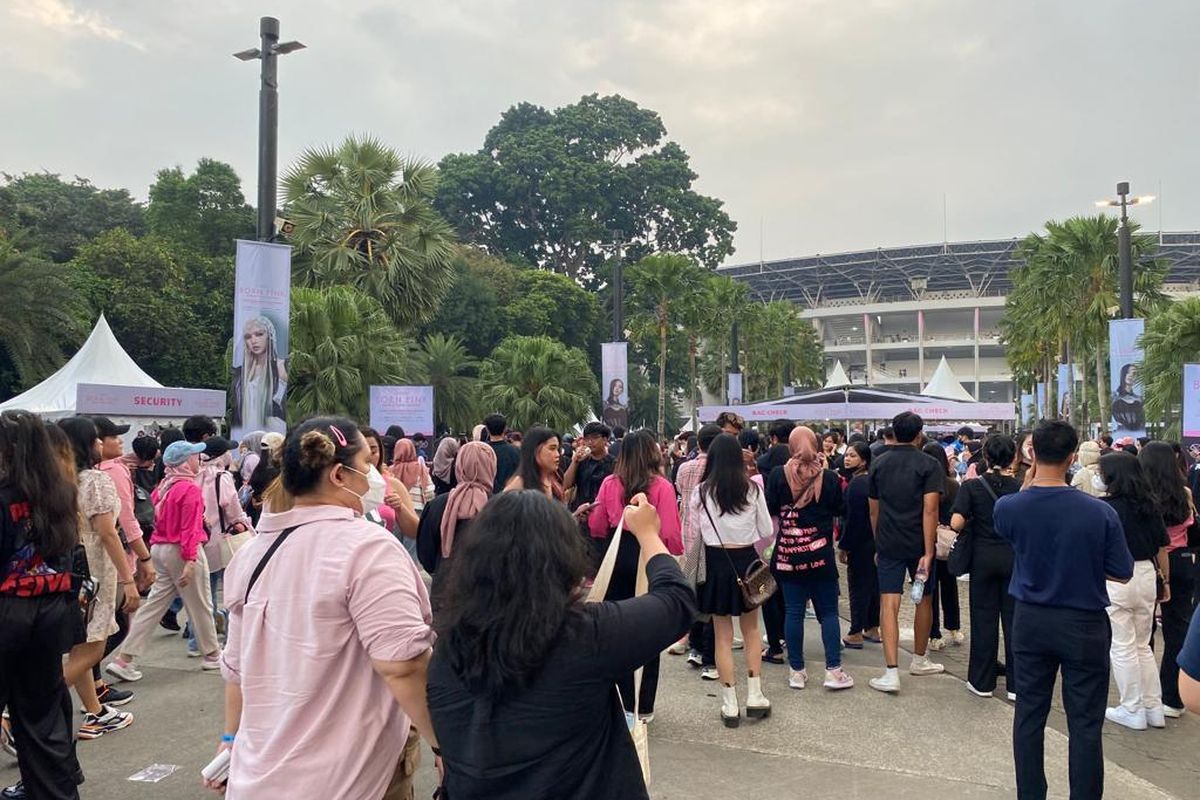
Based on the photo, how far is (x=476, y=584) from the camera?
1867 millimetres

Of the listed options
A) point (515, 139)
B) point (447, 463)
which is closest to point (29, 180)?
point (515, 139)

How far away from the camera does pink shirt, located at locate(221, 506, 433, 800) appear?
2.10m

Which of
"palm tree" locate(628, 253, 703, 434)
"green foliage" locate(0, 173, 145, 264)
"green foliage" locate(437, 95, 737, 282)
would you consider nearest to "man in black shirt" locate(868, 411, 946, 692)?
"palm tree" locate(628, 253, 703, 434)

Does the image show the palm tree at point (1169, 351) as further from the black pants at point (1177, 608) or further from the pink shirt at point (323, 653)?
the pink shirt at point (323, 653)

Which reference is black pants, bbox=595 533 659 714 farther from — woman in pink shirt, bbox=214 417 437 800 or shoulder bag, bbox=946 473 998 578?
woman in pink shirt, bbox=214 417 437 800

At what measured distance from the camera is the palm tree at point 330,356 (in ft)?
52.7

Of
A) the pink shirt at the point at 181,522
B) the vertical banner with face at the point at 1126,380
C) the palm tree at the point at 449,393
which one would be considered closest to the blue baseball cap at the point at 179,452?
the pink shirt at the point at 181,522

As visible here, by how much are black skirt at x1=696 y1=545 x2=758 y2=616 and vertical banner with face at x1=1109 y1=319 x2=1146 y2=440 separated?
11142mm

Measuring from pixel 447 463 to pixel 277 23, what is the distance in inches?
193

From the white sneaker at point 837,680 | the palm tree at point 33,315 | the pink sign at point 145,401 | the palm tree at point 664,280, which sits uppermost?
the palm tree at point 664,280

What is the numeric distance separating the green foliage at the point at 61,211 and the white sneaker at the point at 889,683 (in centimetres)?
2973

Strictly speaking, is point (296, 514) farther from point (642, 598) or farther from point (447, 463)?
point (447, 463)

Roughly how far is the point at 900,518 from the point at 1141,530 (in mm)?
1378

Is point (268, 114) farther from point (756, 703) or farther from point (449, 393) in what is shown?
point (449, 393)
